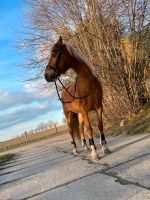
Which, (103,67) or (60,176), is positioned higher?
(103,67)

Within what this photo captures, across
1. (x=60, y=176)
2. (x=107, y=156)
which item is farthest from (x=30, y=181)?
(x=107, y=156)

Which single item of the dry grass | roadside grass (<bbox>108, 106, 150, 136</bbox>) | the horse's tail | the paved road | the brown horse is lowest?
the dry grass

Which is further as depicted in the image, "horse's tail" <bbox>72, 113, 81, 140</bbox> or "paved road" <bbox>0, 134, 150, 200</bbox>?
"horse's tail" <bbox>72, 113, 81, 140</bbox>

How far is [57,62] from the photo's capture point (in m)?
7.99

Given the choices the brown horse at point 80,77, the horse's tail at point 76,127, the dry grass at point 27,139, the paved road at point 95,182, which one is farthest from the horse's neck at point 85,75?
the dry grass at point 27,139

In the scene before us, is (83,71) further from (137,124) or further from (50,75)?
(137,124)

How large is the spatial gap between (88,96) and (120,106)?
6.74m

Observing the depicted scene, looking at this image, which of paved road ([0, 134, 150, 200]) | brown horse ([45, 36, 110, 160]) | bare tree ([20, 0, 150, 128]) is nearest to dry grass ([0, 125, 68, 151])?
bare tree ([20, 0, 150, 128])

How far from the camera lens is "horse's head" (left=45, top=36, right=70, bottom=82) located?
7.87 metres

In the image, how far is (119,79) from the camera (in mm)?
14844

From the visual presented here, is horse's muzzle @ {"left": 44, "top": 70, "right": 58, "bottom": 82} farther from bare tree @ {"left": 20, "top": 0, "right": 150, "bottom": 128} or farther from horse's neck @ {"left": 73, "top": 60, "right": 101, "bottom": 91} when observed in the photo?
bare tree @ {"left": 20, "top": 0, "right": 150, "bottom": 128}

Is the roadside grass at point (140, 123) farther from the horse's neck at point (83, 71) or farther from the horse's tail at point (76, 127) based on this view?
the horse's neck at point (83, 71)

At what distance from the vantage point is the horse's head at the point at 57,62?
7.87 meters

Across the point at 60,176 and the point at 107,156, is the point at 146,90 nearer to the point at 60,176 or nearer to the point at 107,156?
the point at 107,156
